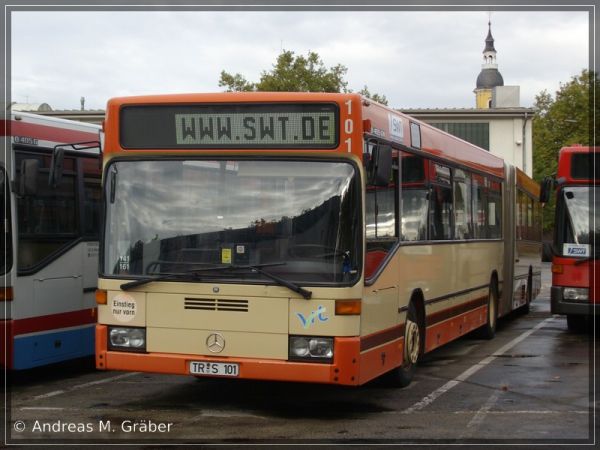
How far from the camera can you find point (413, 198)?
36.8 feet

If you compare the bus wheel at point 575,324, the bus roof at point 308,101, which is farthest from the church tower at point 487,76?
the bus roof at point 308,101

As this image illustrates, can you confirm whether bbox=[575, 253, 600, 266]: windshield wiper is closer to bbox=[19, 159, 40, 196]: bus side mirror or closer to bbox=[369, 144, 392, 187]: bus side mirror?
bbox=[369, 144, 392, 187]: bus side mirror

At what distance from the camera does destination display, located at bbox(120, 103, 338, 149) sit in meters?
9.01

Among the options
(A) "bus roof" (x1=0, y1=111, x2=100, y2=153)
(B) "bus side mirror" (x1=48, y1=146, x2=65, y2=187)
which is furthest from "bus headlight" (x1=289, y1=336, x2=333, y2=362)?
(A) "bus roof" (x1=0, y1=111, x2=100, y2=153)

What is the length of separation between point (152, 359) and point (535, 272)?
15.7 m

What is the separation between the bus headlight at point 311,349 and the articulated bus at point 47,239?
3.42 metres

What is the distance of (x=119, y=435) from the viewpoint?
27.7ft

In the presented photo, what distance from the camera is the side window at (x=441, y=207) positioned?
12203mm

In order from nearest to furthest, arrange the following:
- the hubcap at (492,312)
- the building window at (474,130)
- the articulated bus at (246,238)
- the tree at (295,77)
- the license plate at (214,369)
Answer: the articulated bus at (246,238), the license plate at (214,369), the hubcap at (492,312), the tree at (295,77), the building window at (474,130)

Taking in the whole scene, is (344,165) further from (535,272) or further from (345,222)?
(535,272)

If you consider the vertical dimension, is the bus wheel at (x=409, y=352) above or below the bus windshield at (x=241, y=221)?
below

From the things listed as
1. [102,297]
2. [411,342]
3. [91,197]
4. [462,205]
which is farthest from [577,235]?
[102,297]

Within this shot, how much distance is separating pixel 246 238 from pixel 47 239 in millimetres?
3685

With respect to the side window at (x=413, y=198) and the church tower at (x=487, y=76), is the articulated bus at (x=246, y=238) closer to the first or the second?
the side window at (x=413, y=198)
